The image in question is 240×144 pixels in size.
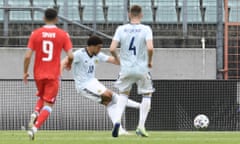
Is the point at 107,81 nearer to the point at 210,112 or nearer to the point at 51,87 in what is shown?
the point at 210,112

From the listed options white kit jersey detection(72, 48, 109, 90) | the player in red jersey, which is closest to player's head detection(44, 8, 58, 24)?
the player in red jersey

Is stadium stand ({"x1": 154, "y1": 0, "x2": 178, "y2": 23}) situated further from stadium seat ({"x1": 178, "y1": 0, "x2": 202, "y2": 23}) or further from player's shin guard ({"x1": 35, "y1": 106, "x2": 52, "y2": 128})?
player's shin guard ({"x1": 35, "y1": 106, "x2": 52, "y2": 128})

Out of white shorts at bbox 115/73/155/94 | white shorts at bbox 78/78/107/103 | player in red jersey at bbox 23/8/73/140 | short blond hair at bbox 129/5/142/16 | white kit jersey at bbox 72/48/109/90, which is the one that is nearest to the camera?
player in red jersey at bbox 23/8/73/140

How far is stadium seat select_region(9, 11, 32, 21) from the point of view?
22516 mm

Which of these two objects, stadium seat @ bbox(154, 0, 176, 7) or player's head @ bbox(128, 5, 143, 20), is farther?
stadium seat @ bbox(154, 0, 176, 7)

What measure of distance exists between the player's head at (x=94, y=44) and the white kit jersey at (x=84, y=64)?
14cm

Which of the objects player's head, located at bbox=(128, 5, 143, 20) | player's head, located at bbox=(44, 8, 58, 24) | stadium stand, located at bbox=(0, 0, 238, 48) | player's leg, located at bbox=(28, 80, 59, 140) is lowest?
player's leg, located at bbox=(28, 80, 59, 140)

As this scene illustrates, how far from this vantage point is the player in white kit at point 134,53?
12.1 metres

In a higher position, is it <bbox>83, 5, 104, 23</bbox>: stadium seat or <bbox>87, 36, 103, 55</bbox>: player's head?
<bbox>83, 5, 104, 23</bbox>: stadium seat

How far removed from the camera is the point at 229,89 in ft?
61.6

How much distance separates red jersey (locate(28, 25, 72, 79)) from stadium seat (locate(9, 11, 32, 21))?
38.0 ft

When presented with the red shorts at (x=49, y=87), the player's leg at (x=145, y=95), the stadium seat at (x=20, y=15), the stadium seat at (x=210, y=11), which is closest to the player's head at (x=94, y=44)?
the player's leg at (x=145, y=95)

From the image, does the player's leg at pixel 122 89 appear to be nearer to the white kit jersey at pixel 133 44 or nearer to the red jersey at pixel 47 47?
→ the white kit jersey at pixel 133 44

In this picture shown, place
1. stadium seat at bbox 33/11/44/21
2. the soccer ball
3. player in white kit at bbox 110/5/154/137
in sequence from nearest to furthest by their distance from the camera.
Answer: player in white kit at bbox 110/5/154/137 → the soccer ball → stadium seat at bbox 33/11/44/21
